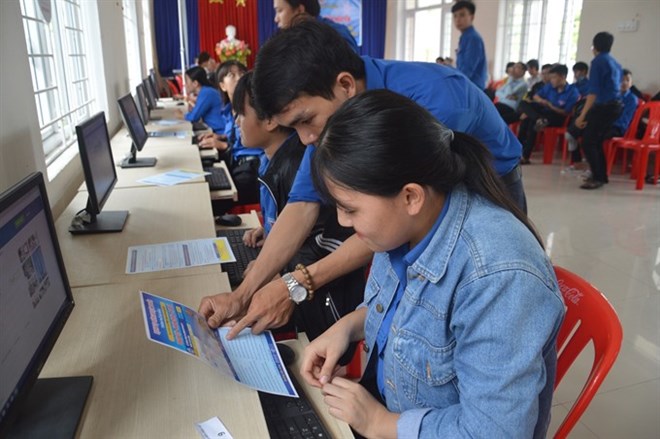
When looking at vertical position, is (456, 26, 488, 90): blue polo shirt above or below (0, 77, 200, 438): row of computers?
above

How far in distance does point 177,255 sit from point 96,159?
0.50 metres

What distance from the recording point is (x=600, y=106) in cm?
539

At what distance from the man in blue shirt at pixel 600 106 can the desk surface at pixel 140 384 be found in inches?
201

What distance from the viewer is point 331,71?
1220 mm

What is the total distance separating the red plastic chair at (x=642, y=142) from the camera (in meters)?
5.31

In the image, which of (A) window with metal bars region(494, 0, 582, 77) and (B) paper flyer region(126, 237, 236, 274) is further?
(A) window with metal bars region(494, 0, 582, 77)

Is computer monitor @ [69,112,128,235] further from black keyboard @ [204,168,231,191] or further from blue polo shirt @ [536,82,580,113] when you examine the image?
blue polo shirt @ [536,82,580,113]

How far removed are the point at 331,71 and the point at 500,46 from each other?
8.50 metres

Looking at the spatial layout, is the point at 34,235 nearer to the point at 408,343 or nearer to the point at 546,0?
the point at 408,343

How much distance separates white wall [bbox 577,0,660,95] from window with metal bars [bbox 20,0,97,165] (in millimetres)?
6100

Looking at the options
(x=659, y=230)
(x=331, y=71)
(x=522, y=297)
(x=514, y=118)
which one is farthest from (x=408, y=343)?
(x=514, y=118)

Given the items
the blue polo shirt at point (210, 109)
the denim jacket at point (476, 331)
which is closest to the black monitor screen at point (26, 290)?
the denim jacket at point (476, 331)

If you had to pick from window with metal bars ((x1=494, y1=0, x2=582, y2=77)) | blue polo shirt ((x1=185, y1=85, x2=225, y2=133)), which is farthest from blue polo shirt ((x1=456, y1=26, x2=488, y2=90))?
window with metal bars ((x1=494, y1=0, x2=582, y2=77))

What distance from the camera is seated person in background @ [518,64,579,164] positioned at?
6711mm
